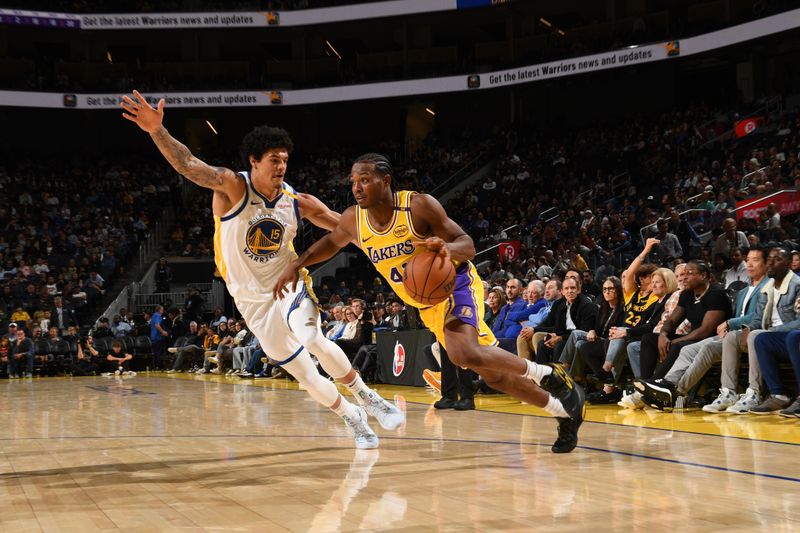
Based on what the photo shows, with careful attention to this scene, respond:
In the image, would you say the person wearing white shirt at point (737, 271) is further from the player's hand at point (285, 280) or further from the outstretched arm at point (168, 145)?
the outstretched arm at point (168, 145)

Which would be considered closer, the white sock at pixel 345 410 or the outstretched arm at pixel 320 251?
the outstretched arm at pixel 320 251

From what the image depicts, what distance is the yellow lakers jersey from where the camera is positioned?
5.08m

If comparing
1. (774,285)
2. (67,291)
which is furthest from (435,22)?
(774,285)

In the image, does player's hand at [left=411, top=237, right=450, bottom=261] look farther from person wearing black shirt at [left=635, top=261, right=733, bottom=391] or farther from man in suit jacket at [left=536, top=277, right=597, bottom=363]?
man in suit jacket at [left=536, top=277, right=597, bottom=363]

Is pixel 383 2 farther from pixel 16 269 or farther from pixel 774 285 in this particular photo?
pixel 774 285

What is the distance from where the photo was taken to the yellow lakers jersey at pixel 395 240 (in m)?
5.08

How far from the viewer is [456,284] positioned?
5.12 m

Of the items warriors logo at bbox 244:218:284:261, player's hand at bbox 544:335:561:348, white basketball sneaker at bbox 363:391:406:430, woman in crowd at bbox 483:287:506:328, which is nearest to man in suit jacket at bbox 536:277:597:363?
player's hand at bbox 544:335:561:348

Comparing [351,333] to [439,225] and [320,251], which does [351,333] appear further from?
[439,225]

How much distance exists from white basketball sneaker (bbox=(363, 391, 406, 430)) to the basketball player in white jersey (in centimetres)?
1

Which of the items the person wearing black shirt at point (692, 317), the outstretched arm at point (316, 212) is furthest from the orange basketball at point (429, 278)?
the person wearing black shirt at point (692, 317)

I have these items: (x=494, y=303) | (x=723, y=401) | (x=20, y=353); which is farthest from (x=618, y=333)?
(x=20, y=353)

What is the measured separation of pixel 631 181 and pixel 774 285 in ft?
47.2

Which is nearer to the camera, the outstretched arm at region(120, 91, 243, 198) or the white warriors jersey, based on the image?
the outstretched arm at region(120, 91, 243, 198)
